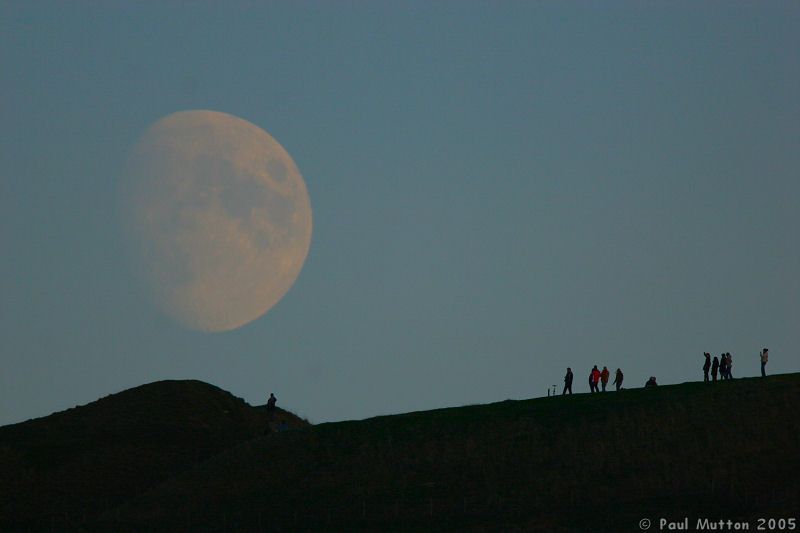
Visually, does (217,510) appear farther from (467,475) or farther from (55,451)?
(55,451)

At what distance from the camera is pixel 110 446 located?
2921 inches

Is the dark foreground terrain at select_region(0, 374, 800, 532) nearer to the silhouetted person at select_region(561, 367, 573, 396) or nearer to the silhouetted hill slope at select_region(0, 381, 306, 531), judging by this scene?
the silhouetted hill slope at select_region(0, 381, 306, 531)

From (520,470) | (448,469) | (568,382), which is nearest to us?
(520,470)

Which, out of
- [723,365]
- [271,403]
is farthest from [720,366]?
[271,403]

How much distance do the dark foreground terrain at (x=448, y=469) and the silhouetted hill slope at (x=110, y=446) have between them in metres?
0.15

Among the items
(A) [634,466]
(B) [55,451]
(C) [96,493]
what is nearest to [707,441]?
(A) [634,466]

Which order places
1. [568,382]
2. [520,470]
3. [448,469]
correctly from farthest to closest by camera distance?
[568,382]
[448,469]
[520,470]

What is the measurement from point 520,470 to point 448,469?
3.68m

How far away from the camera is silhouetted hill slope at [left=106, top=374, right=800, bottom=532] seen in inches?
2080

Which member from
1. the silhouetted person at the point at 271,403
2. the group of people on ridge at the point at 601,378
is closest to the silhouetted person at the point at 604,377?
the group of people on ridge at the point at 601,378

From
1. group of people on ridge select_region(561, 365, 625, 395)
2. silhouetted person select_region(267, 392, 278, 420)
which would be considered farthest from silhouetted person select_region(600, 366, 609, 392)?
silhouetted person select_region(267, 392, 278, 420)

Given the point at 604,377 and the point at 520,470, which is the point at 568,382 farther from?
the point at 520,470

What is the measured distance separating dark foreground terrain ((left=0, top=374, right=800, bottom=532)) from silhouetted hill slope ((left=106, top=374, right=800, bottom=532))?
0.11m

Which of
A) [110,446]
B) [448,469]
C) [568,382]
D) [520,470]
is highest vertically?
[568,382]
